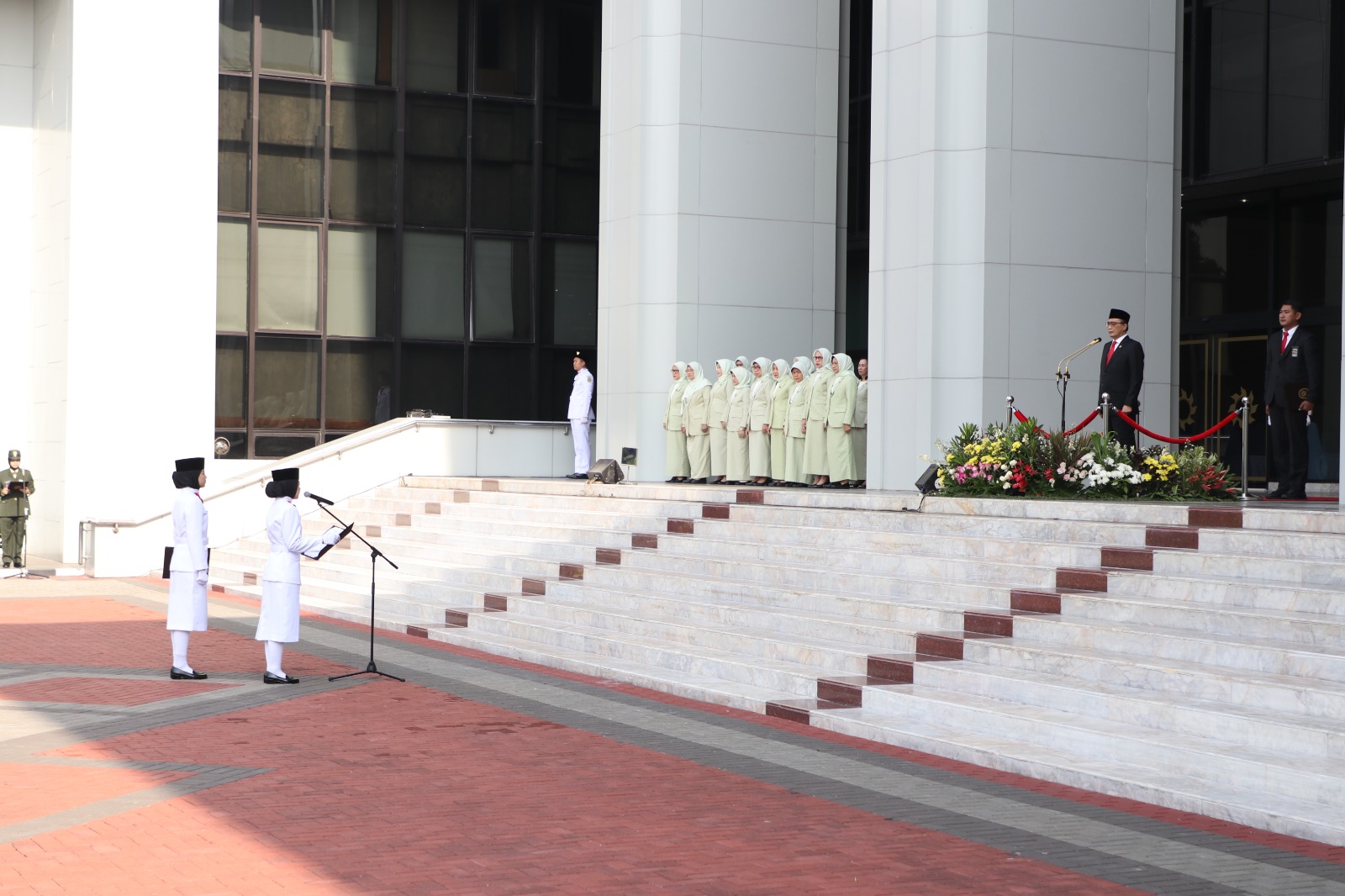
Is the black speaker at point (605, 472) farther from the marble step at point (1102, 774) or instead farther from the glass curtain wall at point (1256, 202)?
the marble step at point (1102, 774)

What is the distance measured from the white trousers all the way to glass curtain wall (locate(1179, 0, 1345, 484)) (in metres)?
9.70

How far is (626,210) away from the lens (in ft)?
79.4

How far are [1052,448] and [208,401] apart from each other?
60.5ft

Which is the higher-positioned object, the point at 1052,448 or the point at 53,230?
the point at 53,230

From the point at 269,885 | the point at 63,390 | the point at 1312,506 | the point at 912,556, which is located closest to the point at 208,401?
the point at 63,390

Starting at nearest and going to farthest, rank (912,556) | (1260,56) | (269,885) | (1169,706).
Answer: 1. (269,885)
2. (1169,706)
3. (912,556)
4. (1260,56)

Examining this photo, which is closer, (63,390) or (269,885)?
(269,885)

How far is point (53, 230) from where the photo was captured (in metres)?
29.1

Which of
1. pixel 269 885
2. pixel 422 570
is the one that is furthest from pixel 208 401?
pixel 269 885

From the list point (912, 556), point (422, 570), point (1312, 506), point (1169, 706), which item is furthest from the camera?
point (422, 570)

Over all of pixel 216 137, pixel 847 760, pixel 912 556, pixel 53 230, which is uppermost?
pixel 216 137

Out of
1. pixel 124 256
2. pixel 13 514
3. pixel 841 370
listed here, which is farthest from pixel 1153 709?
pixel 124 256

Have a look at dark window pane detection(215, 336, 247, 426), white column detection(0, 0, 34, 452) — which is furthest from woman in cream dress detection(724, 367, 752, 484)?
white column detection(0, 0, 34, 452)

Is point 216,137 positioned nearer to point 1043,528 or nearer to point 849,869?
point 1043,528
